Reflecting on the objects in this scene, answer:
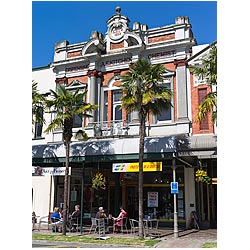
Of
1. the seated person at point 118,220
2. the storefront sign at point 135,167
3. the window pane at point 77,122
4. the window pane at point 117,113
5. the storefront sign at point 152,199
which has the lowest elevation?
the seated person at point 118,220

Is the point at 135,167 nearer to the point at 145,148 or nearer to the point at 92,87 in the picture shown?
the point at 145,148

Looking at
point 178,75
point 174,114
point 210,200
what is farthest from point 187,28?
point 210,200

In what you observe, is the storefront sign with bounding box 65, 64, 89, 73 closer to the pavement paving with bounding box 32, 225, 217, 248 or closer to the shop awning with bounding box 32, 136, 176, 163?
the shop awning with bounding box 32, 136, 176, 163

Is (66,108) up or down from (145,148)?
up

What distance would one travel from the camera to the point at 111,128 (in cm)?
1922

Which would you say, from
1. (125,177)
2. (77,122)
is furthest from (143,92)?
(77,122)

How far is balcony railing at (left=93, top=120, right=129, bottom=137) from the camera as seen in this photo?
743 inches

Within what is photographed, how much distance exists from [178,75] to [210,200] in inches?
275

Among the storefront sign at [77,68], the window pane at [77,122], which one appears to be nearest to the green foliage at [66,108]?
the window pane at [77,122]

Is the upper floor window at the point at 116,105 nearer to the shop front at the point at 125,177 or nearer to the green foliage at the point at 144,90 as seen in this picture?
the shop front at the point at 125,177

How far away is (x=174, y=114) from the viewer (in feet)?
60.6

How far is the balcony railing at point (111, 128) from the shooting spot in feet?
61.9
